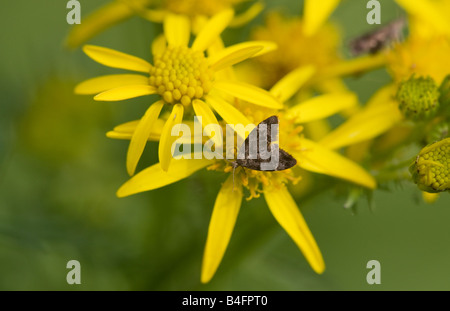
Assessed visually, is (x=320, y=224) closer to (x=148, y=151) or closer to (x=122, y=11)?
(x=148, y=151)

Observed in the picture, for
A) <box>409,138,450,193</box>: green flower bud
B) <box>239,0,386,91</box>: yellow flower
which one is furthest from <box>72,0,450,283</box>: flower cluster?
<box>239,0,386,91</box>: yellow flower

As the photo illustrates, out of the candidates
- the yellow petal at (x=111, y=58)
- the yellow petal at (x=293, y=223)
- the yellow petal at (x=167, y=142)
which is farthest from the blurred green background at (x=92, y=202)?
the yellow petal at (x=111, y=58)

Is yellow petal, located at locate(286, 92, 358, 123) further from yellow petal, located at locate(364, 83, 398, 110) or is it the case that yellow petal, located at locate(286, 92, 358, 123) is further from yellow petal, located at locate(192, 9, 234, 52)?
yellow petal, located at locate(192, 9, 234, 52)

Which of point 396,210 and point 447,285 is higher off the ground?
point 396,210

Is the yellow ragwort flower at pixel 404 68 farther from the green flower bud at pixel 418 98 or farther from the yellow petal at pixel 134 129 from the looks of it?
the yellow petal at pixel 134 129

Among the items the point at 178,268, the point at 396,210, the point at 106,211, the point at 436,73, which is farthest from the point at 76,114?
the point at 396,210
